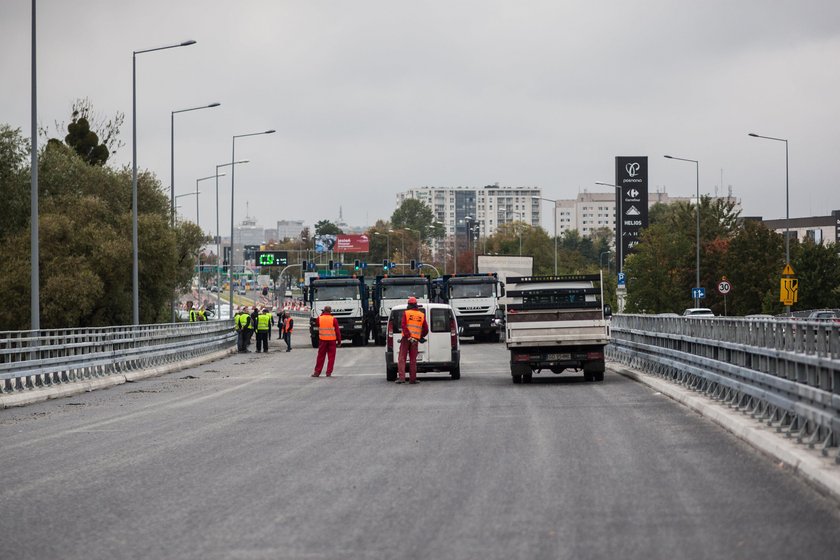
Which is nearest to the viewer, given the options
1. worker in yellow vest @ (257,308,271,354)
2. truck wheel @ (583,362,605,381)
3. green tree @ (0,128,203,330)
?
truck wheel @ (583,362,605,381)

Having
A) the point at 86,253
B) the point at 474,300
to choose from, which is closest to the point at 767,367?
the point at 474,300

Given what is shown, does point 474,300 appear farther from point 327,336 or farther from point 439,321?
point 439,321

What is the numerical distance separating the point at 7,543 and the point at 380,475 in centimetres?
386

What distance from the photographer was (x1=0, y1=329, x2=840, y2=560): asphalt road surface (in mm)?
8477

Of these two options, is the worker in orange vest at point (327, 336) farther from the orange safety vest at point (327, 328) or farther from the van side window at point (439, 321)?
the van side window at point (439, 321)

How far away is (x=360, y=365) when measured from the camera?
1491 inches

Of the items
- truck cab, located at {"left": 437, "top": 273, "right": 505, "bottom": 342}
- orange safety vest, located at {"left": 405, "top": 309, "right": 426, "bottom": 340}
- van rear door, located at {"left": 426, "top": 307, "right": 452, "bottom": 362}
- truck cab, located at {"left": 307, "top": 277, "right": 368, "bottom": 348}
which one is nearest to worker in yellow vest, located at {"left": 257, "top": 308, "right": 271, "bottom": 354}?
truck cab, located at {"left": 307, "top": 277, "right": 368, "bottom": 348}

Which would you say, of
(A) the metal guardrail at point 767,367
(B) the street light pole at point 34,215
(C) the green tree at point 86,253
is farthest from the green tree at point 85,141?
(A) the metal guardrail at point 767,367

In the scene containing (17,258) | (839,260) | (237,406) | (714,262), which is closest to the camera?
(237,406)

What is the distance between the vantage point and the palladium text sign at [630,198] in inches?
3639

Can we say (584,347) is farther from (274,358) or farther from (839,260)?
(839,260)

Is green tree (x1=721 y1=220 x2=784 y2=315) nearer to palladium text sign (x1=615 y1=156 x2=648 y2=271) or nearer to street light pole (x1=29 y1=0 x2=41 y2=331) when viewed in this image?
palladium text sign (x1=615 y1=156 x2=648 y2=271)

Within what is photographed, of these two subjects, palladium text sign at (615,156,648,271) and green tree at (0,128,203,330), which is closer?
green tree at (0,128,203,330)

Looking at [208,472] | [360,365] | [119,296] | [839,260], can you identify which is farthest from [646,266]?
[208,472]
